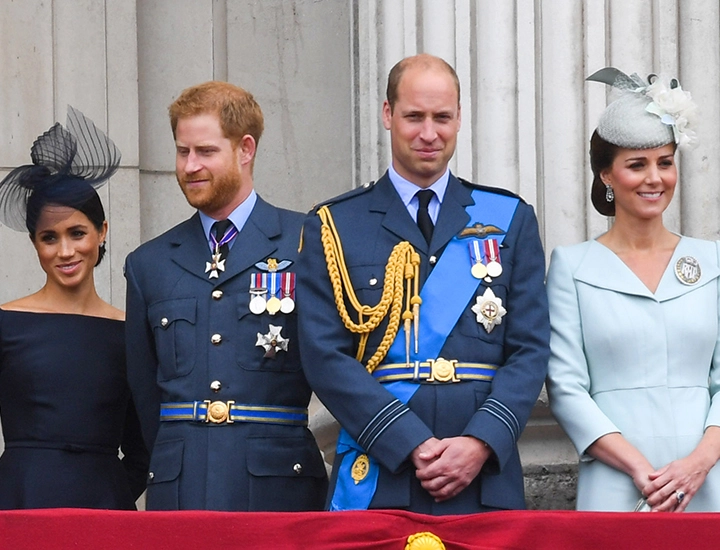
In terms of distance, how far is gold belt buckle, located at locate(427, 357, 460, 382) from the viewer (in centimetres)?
379

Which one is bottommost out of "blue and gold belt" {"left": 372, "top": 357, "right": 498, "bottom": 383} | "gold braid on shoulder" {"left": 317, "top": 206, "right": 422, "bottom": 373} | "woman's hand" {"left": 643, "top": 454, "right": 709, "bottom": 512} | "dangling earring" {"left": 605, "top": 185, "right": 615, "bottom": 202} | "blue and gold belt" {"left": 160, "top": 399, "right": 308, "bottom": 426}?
"woman's hand" {"left": 643, "top": 454, "right": 709, "bottom": 512}

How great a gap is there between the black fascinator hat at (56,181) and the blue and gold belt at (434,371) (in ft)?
3.81

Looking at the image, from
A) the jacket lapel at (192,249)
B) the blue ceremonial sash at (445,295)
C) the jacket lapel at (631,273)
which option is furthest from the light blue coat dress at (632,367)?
the jacket lapel at (192,249)

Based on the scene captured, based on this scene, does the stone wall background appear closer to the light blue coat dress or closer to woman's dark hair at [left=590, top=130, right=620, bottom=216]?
woman's dark hair at [left=590, top=130, right=620, bottom=216]

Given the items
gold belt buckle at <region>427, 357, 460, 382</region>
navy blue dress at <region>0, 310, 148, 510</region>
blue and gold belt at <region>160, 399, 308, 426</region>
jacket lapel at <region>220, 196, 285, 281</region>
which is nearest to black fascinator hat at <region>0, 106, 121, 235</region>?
navy blue dress at <region>0, 310, 148, 510</region>

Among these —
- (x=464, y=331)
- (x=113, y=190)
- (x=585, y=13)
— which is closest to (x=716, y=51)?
(x=585, y=13)

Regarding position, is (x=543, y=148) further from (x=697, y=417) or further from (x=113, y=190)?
(x=113, y=190)

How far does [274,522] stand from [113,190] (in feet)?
7.79

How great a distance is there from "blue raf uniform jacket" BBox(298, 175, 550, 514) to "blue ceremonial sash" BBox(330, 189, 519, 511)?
0.7 inches

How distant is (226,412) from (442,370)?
0.63 m

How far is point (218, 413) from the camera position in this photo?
4074mm

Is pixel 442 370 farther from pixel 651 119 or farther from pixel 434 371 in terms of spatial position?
pixel 651 119

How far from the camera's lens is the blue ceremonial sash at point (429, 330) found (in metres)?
3.78

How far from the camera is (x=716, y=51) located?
492 cm
